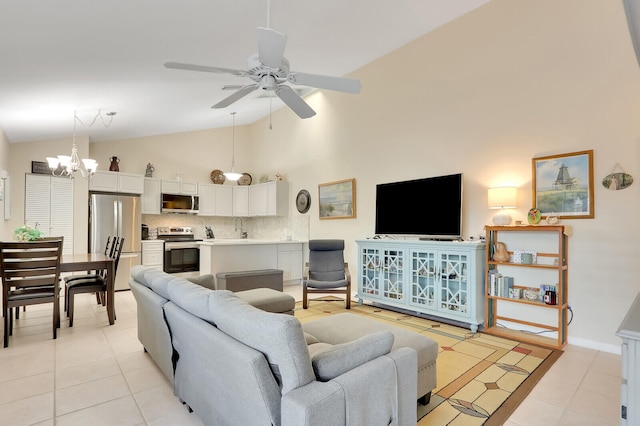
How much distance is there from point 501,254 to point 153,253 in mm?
6077

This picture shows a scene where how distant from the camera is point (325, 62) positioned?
518 centimetres

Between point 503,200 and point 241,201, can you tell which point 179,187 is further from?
point 503,200

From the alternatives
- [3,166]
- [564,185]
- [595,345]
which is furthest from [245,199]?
[595,345]

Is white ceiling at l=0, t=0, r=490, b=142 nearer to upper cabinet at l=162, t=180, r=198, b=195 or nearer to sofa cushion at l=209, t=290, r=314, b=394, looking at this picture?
upper cabinet at l=162, t=180, r=198, b=195

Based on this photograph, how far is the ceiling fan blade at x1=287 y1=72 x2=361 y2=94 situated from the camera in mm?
2801

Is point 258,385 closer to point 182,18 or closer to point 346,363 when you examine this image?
point 346,363

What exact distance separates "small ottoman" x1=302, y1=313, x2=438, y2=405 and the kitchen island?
11.6 ft

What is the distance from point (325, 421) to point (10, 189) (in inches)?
252

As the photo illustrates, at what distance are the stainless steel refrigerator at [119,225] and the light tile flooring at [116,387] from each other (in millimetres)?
2558

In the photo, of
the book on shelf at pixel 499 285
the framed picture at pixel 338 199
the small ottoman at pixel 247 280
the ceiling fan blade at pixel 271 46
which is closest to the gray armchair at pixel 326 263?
the small ottoman at pixel 247 280

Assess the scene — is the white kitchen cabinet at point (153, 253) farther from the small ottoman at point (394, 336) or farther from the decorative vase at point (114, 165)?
the small ottoman at point (394, 336)

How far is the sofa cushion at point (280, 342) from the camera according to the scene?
→ 1320 millimetres

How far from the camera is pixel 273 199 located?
7234 mm

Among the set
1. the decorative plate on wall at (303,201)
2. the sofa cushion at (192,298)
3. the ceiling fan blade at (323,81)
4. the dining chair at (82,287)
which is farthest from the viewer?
the decorative plate on wall at (303,201)
